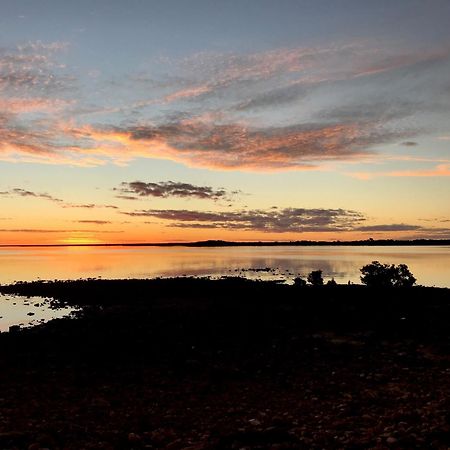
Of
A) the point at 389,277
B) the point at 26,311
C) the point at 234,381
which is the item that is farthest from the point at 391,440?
the point at 389,277

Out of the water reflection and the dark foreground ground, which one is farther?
the water reflection

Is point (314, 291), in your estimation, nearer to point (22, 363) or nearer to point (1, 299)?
point (22, 363)

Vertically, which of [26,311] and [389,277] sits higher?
[389,277]

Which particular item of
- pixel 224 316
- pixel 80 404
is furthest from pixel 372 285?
pixel 80 404

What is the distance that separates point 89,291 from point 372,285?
29.7 m

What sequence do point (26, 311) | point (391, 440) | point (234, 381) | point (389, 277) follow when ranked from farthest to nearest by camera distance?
point (389, 277) → point (26, 311) → point (234, 381) → point (391, 440)

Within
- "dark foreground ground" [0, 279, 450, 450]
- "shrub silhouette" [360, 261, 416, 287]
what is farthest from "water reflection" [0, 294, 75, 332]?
"shrub silhouette" [360, 261, 416, 287]

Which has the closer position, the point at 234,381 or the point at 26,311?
the point at 234,381

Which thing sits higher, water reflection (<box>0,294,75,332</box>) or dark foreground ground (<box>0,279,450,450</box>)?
dark foreground ground (<box>0,279,450,450</box>)

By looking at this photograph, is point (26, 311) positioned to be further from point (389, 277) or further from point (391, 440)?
point (391, 440)

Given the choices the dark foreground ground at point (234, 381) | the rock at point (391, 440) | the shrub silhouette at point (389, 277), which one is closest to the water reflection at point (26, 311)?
the dark foreground ground at point (234, 381)

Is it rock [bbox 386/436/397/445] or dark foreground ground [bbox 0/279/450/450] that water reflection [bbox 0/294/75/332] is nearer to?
dark foreground ground [bbox 0/279/450/450]

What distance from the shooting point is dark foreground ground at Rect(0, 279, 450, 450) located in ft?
30.8

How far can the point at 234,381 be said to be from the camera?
1365 cm
